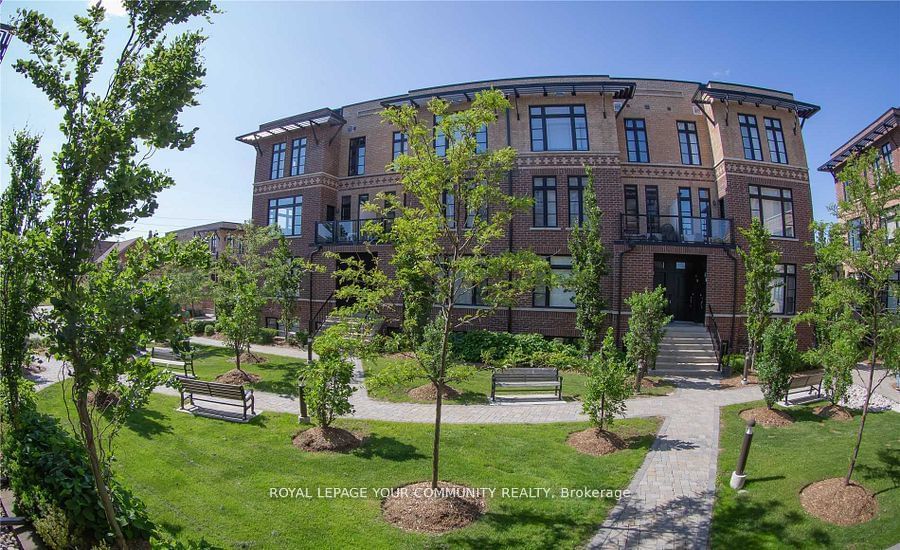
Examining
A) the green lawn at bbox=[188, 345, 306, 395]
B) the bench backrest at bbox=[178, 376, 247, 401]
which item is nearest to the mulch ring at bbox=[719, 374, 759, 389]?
the green lawn at bbox=[188, 345, 306, 395]

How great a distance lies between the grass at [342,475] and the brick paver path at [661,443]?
1.16ft

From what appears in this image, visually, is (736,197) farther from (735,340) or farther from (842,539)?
(842,539)

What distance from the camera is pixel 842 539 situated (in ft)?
19.5

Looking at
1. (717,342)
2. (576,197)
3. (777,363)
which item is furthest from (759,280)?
(576,197)

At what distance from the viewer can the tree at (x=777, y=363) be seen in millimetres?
10922

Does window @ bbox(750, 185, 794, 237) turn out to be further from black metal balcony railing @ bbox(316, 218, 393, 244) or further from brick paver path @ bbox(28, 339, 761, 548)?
black metal balcony railing @ bbox(316, 218, 393, 244)

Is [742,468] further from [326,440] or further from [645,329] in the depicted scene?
[326,440]

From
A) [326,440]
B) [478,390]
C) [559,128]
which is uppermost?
[559,128]

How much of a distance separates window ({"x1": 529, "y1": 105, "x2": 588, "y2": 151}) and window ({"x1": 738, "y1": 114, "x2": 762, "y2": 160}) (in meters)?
6.91

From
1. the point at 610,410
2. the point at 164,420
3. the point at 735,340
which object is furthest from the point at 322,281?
the point at 735,340

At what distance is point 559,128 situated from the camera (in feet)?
65.1

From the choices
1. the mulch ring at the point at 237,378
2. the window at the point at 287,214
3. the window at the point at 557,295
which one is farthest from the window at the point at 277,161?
the window at the point at 557,295

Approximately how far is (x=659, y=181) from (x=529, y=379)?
41.2 feet

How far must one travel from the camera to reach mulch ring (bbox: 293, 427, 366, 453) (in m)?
8.54
